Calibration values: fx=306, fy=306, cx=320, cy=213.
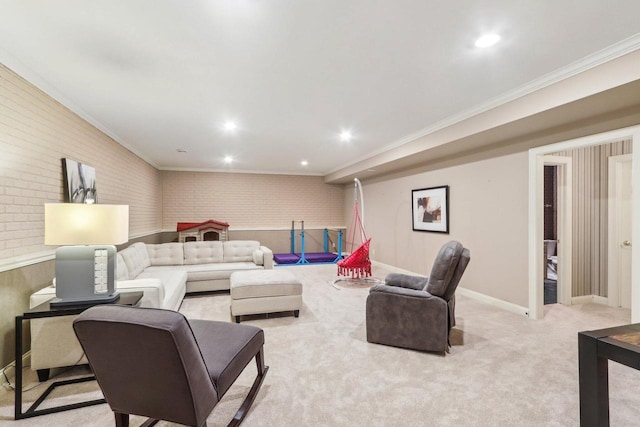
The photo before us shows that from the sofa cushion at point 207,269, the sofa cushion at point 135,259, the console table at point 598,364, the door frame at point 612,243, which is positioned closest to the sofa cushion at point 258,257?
the sofa cushion at point 207,269

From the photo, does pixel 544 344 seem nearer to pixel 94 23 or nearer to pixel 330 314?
pixel 330 314

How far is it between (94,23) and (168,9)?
22.1 inches

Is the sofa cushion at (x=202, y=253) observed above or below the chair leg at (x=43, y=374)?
above

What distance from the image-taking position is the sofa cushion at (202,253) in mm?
5352

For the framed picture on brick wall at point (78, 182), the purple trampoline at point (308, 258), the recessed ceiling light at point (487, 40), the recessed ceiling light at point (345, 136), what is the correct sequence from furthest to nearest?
the purple trampoline at point (308, 258)
the recessed ceiling light at point (345, 136)
the framed picture on brick wall at point (78, 182)
the recessed ceiling light at point (487, 40)

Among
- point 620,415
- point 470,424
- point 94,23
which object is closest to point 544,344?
point 620,415

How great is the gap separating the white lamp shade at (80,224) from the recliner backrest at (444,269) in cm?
263

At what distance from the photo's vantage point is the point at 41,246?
2.72m

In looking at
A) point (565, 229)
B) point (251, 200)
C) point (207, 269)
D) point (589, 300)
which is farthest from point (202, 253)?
point (589, 300)

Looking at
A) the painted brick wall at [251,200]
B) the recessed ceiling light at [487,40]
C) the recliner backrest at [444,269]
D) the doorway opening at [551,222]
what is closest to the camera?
the recessed ceiling light at [487,40]

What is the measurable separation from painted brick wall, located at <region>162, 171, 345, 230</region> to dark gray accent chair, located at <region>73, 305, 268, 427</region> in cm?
680

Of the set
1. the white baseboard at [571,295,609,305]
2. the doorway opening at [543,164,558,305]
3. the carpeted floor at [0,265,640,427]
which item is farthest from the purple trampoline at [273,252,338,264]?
the white baseboard at [571,295,609,305]

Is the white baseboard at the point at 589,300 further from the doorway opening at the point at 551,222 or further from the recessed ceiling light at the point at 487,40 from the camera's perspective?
the recessed ceiling light at the point at 487,40

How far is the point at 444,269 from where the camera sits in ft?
8.82
